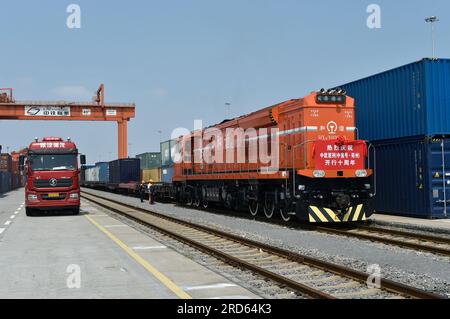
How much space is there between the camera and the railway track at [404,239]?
10758 mm

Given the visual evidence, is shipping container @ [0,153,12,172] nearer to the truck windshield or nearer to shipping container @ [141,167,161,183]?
shipping container @ [141,167,161,183]

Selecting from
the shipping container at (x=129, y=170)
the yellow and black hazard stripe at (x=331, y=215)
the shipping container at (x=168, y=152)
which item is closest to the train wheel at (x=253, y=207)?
the yellow and black hazard stripe at (x=331, y=215)

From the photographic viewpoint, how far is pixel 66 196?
20.8 metres

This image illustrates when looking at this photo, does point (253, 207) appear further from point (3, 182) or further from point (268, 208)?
point (3, 182)

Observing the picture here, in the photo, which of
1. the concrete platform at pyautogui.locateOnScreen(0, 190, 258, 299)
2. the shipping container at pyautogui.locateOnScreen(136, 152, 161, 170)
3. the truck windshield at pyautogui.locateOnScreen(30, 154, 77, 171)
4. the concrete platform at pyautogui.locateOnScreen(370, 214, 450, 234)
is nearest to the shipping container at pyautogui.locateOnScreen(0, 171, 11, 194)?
the shipping container at pyautogui.locateOnScreen(136, 152, 161, 170)

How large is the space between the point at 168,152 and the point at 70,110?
75.5 feet

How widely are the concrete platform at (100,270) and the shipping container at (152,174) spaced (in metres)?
21.0

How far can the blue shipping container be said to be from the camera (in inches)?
653

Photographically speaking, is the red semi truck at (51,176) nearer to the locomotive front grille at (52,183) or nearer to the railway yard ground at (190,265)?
the locomotive front grille at (52,183)

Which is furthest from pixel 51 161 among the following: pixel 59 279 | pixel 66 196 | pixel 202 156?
pixel 59 279

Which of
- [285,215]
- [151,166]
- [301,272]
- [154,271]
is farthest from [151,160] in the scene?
[301,272]

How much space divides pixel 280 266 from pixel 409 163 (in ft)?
32.9
